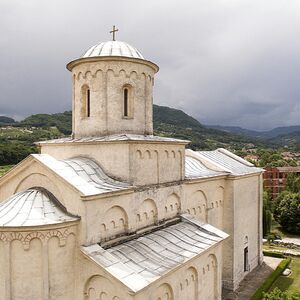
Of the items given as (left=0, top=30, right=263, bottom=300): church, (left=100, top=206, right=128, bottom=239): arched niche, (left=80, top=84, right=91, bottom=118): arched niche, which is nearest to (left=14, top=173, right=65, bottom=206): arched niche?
(left=0, top=30, right=263, bottom=300): church

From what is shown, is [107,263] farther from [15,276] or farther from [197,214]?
[197,214]

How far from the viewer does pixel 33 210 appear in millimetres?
10805

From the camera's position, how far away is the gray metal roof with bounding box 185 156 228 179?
1844 cm

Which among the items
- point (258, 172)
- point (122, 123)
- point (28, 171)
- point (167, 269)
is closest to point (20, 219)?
point (28, 171)

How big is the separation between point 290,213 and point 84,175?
98.9 feet

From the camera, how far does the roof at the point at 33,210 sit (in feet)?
33.8

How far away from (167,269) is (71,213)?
3778 millimetres

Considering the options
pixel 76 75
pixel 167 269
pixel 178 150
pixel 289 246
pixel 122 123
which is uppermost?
pixel 76 75

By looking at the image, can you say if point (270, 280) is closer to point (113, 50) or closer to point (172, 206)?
point (172, 206)

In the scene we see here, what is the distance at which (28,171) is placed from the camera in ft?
41.3

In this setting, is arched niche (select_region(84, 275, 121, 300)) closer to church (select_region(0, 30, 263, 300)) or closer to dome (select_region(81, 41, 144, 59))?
church (select_region(0, 30, 263, 300))

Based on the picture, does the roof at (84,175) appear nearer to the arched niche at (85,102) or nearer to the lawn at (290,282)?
the arched niche at (85,102)

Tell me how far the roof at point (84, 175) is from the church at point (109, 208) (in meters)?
0.04

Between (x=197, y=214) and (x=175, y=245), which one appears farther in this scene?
(x=197, y=214)
